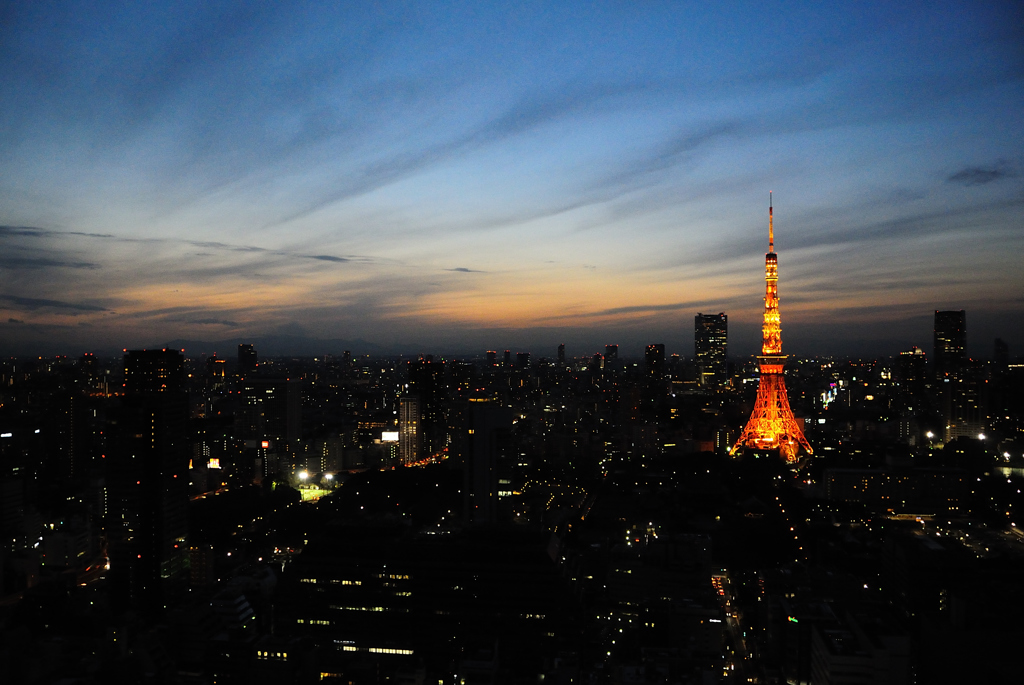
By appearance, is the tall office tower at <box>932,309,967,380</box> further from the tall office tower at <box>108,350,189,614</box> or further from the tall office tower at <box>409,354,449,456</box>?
the tall office tower at <box>108,350,189,614</box>

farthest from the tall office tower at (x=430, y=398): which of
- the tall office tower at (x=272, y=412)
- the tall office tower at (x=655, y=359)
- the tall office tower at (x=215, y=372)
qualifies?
the tall office tower at (x=655, y=359)

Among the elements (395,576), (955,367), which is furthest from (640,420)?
(395,576)

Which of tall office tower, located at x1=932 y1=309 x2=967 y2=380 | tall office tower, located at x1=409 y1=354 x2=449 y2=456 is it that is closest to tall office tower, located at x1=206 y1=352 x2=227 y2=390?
tall office tower, located at x1=409 y1=354 x2=449 y2=456

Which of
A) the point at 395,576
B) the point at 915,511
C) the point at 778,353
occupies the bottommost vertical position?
the point at 915,511

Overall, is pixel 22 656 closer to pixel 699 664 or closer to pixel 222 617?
pixel 222 617

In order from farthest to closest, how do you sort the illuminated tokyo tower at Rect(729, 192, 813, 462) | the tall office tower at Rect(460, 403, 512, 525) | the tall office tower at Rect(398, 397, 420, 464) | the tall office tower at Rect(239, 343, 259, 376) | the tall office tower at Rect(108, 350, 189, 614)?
the tall office tower at Rect(239, 343, 259, 376)
the tall office tower at Rect(398, 397, 420, 464)
the illuminated tokyo tower at Rect(729, 192, 813, 462)
the tall office tower at Rect(460, 403, 512, 525)
the tall office tower at Rect(108, 350, 189, 614)

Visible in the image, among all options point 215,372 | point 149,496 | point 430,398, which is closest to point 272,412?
point 430,398
